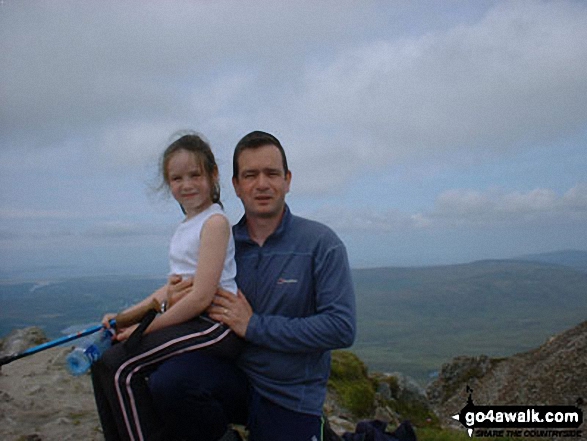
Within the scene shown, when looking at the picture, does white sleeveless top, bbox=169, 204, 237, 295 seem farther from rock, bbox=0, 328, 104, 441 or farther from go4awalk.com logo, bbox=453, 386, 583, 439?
go4awalk.com logo, bbox=453, 386, 583, 439

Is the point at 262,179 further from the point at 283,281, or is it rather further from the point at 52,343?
the point at 52,343

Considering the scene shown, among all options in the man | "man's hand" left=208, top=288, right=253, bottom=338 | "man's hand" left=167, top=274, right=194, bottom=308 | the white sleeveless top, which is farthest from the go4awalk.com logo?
"man's hand" left=167, top=274, right=194, bottom=308

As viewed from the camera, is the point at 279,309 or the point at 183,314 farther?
the point at 279,309

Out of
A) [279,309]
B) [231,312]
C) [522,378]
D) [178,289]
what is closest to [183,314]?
[178,289]

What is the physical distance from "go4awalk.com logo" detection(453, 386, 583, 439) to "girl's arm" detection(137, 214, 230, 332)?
9.14 m

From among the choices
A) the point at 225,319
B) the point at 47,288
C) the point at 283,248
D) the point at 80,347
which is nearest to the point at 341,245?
the point at 283,248

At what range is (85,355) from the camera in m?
5.23

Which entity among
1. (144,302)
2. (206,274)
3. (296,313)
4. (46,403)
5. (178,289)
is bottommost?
(46,403)

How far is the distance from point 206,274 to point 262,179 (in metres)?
Result: 1.24

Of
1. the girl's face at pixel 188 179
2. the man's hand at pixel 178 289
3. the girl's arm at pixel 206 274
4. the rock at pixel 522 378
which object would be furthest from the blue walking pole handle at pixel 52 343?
the rock at pixel 522 378

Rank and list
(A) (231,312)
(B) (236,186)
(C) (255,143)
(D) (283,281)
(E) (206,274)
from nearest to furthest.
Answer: (E) (206,274) → (A) (231,312) → (D) (283,281) → (C) (255,143) → (B) (236,186)

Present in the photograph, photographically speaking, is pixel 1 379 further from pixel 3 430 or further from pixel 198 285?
pixel 198 285

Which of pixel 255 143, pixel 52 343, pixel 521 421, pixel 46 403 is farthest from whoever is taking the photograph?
pixel 521 421

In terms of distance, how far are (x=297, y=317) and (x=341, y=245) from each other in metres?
0.94
